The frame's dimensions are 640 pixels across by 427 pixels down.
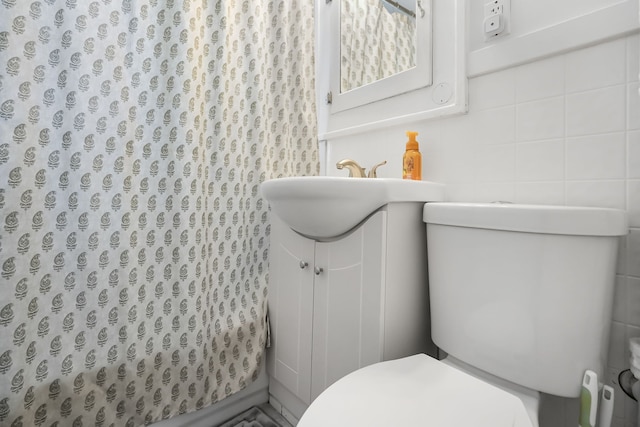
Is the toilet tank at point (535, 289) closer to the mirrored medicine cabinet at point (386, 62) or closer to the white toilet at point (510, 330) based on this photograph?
the white toilet at point (510, 330)

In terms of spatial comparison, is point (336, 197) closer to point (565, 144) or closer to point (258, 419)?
point (565, 144)

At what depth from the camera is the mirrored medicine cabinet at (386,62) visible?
995 mm

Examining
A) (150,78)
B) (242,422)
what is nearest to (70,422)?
(242,422)

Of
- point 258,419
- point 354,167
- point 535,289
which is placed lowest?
point 258,419

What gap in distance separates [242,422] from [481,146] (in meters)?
1.21

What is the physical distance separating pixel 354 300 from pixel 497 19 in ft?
2.83

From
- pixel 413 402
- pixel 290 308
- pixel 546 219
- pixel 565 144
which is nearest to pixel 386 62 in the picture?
pixel 565 144

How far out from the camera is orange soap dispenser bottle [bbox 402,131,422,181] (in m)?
1.01

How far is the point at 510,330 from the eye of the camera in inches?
26.0

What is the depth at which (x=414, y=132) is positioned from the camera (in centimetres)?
104

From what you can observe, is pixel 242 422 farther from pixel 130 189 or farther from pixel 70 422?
pixel 130 189

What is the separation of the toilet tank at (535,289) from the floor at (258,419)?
2.43ft

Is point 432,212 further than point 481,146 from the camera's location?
Answer: No

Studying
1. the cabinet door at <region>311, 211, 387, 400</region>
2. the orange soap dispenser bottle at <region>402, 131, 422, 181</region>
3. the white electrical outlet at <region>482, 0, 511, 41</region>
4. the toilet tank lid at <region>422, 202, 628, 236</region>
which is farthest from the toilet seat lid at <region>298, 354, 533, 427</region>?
the white electrical outlet at <region>482, 0, 511, 41</region>
